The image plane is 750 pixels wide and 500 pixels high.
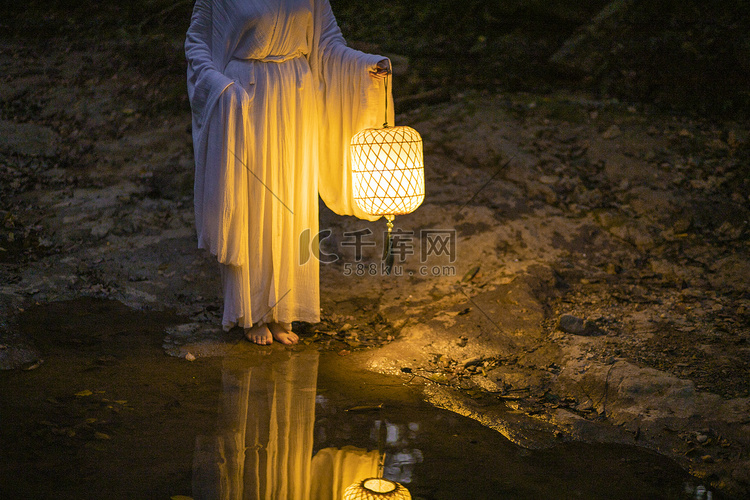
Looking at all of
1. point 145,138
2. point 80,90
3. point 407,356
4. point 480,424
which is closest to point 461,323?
point 407,356

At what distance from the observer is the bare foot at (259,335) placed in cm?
360

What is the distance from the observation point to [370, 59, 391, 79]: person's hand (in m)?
3.41

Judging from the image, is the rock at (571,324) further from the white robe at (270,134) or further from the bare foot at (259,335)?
A: the bare foot at (259,335)

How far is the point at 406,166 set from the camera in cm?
317

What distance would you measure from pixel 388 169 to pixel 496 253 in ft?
6.26

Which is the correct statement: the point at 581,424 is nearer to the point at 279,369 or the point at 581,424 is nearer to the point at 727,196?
the point at 279,369

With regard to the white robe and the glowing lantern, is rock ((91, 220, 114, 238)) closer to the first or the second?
the white robe

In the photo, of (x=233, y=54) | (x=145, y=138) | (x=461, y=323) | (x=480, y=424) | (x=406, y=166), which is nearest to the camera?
(x=480, y=424)

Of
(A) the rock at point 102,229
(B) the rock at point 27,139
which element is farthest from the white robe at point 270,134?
(B) the rock at point 27,139

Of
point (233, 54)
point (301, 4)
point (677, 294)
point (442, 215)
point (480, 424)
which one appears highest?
point (301, 4)

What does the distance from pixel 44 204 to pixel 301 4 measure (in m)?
3.33

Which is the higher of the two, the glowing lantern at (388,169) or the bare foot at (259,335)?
the glowing lantern at (388,169)

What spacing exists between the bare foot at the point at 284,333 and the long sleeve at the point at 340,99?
772mm

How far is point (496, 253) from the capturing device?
4797 mm
